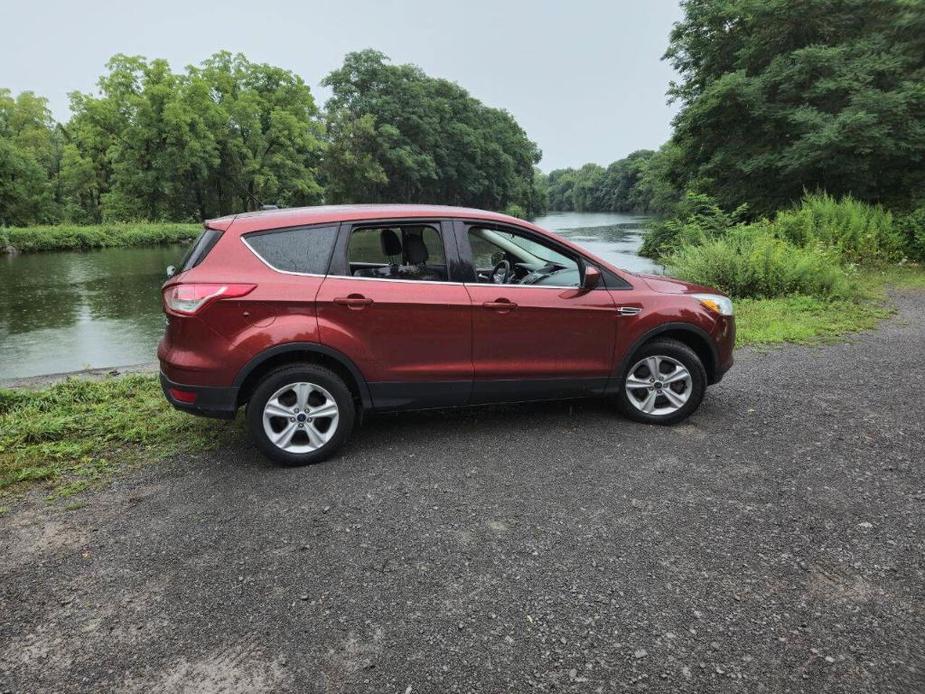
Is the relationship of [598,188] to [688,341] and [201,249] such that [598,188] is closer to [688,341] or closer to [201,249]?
[688,341]

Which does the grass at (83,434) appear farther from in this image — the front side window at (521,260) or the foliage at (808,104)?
the foliage at (808,104)

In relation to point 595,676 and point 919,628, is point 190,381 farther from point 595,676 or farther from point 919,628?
point 919,628

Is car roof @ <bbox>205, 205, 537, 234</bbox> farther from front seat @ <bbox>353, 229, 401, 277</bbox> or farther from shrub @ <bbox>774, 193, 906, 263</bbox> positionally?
shrub @ <bbox>774, 193, 906, 263</bbox>

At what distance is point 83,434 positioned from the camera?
186 inches

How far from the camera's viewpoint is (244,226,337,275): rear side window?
394 centimetres

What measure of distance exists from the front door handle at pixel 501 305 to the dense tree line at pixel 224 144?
33.0 metres

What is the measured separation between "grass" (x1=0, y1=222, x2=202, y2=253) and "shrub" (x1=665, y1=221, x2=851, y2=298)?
33.9 m

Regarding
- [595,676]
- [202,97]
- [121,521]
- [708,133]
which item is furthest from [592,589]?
[202,97]

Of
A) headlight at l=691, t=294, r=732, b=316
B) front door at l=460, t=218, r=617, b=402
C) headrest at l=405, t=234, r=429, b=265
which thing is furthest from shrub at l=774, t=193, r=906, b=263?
headrest at l=405, t=234, r=429, b=265

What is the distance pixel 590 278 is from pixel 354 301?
67.9 inches

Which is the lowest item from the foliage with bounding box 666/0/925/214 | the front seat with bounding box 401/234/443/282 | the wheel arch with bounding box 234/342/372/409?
the wheel arch with bounding box 234/342/372/409

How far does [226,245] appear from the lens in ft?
12.9

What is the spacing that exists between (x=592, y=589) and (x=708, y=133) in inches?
782

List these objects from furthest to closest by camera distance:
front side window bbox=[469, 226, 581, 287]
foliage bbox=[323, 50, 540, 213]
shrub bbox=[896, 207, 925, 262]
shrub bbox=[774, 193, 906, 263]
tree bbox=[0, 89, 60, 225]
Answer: foliage bbox=[323, 50, 540, 213] → tree bbox=[0, 89, 60, 225] → shrub bbox=[896, 207, 925, 262] → shrub bbox=[774, 193, 906, 263] → front side window bbox=[469, 226, 581, 287]
